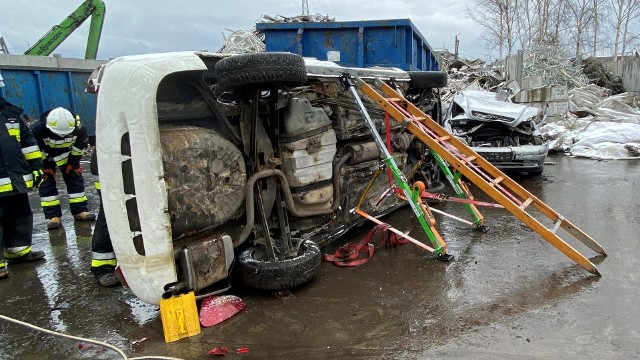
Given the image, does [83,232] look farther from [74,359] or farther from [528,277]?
[528,277]

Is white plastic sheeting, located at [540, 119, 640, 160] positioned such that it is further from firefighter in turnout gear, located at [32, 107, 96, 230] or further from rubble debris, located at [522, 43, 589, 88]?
firefighter in turnout gear, located at [32, 107, 96, 230]

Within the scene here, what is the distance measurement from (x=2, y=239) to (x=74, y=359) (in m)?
2.20

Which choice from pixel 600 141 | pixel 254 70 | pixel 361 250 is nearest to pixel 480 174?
pixel 361 250

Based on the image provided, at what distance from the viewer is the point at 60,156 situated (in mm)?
5562

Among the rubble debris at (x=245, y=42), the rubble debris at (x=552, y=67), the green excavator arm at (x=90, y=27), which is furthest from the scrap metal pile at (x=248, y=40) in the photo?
the rubble debris at (x=552, y=67)

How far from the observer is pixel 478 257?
157 inches

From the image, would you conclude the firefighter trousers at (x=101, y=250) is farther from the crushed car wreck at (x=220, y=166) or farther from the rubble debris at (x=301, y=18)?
the rubble debris at (x=301, y=18)

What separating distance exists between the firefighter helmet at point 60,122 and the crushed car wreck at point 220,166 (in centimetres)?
262

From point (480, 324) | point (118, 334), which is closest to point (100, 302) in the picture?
point (118, 334)

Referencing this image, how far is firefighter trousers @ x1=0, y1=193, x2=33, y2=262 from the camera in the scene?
4336mm

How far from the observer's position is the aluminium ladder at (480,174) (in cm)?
347

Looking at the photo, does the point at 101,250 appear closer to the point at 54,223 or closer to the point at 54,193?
the point at 54,223

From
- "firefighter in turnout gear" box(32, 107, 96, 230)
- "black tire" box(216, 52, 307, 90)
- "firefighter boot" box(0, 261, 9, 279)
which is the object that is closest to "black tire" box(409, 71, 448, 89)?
"black tire" box(216, 52, 307, 90)

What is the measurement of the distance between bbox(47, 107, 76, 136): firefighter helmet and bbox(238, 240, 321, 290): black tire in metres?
3.10
